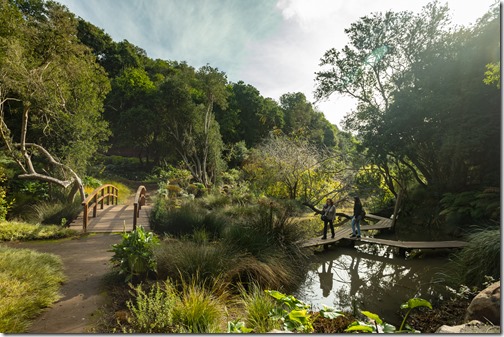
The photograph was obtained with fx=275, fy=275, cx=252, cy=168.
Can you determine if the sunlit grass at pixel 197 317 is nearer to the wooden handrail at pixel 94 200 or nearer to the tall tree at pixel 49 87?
the wooden handrail at pixel 94 200

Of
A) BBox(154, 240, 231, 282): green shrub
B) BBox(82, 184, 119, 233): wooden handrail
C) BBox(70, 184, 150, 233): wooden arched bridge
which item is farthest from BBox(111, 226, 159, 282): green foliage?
BBox(82, 184, 119, 233): wooden handrail

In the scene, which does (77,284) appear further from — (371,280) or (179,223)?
(371,280)

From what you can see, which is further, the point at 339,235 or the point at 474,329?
the point at 339,235

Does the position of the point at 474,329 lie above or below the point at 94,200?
below

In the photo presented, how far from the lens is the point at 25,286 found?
305 centimetres

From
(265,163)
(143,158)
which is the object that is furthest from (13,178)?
(143,158)

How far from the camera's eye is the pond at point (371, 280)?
4.52 metres


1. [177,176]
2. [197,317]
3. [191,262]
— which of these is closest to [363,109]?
[191,262]

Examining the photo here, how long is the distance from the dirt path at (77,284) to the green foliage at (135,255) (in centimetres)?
28

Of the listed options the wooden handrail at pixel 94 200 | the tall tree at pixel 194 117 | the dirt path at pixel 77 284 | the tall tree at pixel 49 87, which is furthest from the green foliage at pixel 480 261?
the tall tree at pixel 194 117

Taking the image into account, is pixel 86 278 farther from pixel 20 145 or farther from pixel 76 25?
pixel 76 25

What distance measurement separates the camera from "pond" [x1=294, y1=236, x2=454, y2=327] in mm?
4520

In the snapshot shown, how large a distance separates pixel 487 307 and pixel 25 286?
481 centimetres

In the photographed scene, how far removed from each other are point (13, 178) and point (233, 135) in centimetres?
1477
